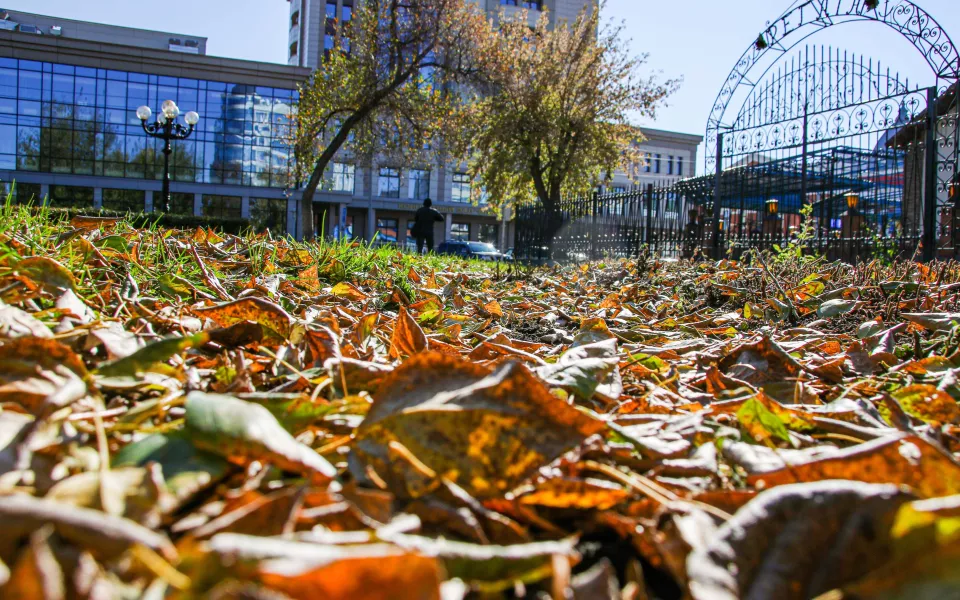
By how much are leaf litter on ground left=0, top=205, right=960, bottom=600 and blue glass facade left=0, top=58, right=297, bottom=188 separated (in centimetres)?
4060

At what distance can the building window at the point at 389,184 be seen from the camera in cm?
4850

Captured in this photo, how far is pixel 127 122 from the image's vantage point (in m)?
40.3

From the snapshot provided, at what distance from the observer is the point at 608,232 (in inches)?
594

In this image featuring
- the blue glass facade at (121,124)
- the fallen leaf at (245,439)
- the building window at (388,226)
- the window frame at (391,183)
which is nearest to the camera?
the fallen leaf at (245,439)

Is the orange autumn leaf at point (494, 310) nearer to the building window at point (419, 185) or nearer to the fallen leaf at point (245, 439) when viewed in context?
the fallen leaf at point (245, 439)

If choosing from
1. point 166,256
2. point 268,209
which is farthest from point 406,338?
point 268,209

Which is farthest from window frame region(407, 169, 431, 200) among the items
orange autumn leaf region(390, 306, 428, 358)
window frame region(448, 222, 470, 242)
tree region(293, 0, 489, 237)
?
orange autumn leaf region(390, 306, 428, 358)

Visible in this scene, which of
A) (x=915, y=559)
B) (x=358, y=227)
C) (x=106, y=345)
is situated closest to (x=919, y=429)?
(x=915, y=559)

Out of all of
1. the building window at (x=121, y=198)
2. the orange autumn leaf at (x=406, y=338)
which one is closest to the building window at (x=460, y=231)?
the building window at (x=121, y=198)

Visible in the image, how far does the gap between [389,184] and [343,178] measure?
410cm

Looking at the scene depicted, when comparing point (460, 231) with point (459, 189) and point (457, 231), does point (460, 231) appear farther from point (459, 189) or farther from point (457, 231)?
point (459, 189)

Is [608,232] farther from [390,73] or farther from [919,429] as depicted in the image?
[919,429]

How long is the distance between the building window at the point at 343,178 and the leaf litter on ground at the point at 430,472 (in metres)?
45.2

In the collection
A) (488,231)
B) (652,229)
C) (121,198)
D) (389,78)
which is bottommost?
(652,229)
